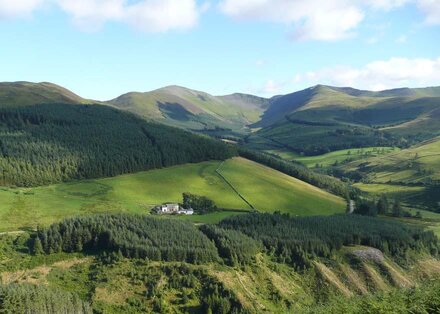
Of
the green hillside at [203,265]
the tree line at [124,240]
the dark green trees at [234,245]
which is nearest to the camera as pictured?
the green hillside at [203,265]

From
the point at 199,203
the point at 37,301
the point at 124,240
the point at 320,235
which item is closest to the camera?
the point at 37,301

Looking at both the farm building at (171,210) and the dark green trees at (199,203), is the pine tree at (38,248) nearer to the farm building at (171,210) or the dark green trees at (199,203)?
the farm building at (171,210)

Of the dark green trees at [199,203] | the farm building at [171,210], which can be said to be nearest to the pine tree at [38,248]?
the farm building at [171,210]

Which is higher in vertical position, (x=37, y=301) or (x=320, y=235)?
(x=37, y=301)

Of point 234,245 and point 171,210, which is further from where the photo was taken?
point 171,210

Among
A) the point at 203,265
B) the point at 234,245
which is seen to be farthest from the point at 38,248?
the point at 234,245

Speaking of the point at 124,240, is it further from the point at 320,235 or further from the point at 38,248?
the point at 320,235

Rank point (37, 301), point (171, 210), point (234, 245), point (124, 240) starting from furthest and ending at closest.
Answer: point (171, 210) → point (234, 245) → point (124, 240) → point (37, 301)

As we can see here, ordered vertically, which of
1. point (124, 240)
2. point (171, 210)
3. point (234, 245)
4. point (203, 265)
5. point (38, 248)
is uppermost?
point (124, 240)

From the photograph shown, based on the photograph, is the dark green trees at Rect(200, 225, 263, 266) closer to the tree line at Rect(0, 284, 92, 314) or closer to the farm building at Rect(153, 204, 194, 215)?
the farm building at Rect(153, 204, 194, 215)

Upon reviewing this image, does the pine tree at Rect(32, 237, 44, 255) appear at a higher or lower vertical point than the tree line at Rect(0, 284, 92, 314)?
higher

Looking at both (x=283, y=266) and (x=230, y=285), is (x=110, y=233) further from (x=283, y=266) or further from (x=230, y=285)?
(x=283, y=266)

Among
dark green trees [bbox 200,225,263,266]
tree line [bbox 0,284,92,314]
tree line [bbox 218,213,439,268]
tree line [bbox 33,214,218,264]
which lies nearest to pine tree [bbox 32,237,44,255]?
tree line [bbox 33,214,218,264]
